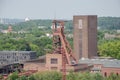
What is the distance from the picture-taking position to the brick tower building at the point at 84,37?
1336 inches

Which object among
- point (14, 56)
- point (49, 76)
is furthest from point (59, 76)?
point (14, 56)

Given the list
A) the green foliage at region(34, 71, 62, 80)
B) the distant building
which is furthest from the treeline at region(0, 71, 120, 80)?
the distant building

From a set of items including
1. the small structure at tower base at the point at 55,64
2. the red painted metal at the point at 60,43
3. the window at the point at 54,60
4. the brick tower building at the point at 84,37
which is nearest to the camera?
the small structure at tower base at the point at 55,64

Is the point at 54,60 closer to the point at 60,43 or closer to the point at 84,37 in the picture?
the point at 60,43

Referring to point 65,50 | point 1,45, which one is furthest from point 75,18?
point 1,45

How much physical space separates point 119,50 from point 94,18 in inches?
166

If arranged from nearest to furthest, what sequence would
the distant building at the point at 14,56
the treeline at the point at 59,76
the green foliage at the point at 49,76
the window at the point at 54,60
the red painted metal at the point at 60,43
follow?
the treeline at the point at 59,76, the green foliage at the point at 49,76, the window at the point at 54,60, the red painted metal at the point at 60,43, the distant building at the point at 14,56

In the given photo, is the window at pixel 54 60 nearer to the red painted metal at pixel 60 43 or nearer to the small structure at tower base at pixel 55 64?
the small structure at tower base at pixel 55 64

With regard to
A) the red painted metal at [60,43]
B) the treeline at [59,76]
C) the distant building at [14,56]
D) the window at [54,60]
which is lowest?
the treeline at [59,76]

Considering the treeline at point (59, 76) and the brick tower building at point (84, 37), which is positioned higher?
the brick tower building at point (84, 37)

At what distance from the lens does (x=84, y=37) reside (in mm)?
34125

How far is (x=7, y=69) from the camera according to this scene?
31.1m

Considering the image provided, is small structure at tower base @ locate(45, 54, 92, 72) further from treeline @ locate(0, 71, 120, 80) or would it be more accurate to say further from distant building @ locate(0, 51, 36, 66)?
distant building @ locate(0, 51, 36, 66)

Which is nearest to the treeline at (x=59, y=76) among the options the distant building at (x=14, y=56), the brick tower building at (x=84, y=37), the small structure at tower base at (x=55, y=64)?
the small structure at tower base at (x=55, y=64)
